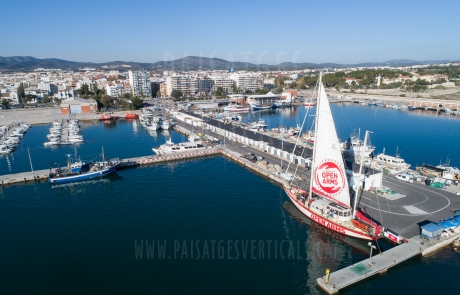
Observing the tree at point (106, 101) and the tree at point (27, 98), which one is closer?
the tree at point (106, 101)

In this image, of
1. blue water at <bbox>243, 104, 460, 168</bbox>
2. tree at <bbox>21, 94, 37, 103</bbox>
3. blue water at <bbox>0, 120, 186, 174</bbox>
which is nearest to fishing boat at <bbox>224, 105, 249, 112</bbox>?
blue water at <bbox>243, 104, 460, 168</bbox>

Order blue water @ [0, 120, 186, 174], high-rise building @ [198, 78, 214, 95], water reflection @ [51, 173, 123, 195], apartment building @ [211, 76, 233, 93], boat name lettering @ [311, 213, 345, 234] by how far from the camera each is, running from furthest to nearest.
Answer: apartment building @ [211, 76, 233, 93], high-rise building @ [198, 78, 214, 95], blue water @ [0, 120, 186, 174], water reflection @ [51, 173, 123, 195], boat name lettering @ [311, 213, 345, 234]

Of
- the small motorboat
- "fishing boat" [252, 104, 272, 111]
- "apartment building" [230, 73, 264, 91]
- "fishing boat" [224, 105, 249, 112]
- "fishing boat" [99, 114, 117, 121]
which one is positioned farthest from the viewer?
"apartment building" [230, 73, 264, 91]

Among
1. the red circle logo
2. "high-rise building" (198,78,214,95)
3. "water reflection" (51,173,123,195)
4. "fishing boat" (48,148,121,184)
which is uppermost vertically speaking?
"high-rise building" (198,78,214,95)

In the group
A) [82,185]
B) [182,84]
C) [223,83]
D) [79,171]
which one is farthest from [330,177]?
[223,83]

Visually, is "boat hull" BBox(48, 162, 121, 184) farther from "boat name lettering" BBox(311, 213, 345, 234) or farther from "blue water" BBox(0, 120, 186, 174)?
"boat name lettering" BBox(311, 213, 345, 234)

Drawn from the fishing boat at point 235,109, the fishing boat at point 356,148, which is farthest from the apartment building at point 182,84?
the fishing boat at point 356,148

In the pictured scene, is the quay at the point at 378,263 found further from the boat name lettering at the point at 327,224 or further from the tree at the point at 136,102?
the tree at the point at 136,102
